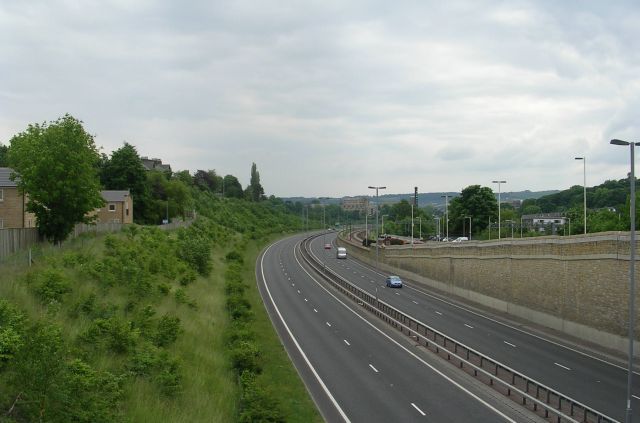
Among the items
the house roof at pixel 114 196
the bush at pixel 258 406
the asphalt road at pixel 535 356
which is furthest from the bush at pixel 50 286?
the house roof at pixel 114 196

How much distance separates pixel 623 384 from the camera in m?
29.7

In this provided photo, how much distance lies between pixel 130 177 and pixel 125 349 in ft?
240

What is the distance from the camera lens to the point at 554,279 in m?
45.1

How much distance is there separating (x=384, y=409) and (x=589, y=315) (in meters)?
21.4

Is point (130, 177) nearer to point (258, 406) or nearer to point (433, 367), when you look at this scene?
point (433, 367)

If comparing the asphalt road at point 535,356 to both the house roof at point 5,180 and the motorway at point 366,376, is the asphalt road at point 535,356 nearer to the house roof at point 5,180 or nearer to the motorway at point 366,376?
the motorway at point 366,376

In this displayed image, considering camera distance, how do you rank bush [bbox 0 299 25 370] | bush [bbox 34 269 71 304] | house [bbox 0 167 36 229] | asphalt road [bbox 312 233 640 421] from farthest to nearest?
house [bbox 0 167 36 229] < asphalt road [bbox 312 233 640 421] < bush [bbox 34 269 71 304] < bush [bbox 0 299 25 370]

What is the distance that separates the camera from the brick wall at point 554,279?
3756cm

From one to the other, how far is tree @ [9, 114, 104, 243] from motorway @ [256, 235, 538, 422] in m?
17.5

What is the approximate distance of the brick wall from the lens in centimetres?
3756

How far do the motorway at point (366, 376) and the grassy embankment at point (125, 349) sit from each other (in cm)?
130

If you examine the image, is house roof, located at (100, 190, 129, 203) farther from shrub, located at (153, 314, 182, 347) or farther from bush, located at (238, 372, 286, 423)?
bush, located at (238, 372, 286, 423)

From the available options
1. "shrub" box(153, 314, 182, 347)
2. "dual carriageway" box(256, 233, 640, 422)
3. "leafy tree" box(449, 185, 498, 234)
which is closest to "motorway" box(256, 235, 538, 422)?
"dual carriageway" box(256, 233, 640, 422)

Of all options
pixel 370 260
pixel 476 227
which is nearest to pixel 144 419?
pixel 370 260
